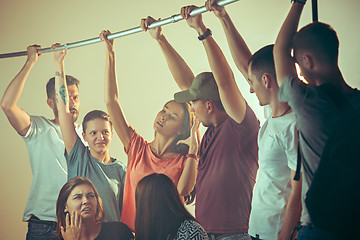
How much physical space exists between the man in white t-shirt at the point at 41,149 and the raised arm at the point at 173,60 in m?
0.72

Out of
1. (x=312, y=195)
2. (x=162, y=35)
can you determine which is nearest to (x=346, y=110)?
(x=312, y=195)

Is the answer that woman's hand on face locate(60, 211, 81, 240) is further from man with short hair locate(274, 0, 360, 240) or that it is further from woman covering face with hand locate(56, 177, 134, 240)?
man with short hair locate(274, 0, 360, 240)

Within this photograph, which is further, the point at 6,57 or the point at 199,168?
the point at 6,57

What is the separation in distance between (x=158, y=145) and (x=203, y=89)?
449mm

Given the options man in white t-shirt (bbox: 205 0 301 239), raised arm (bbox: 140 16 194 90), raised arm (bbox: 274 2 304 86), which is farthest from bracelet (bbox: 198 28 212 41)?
raised arm (bbox: 274 2 304 86)

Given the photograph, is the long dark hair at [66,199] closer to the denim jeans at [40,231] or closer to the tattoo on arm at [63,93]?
the denim jeans at [40,231]

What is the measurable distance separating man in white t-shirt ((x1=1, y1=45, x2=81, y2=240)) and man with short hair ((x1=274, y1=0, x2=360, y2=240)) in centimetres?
164

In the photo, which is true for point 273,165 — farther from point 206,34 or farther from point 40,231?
point 40,231

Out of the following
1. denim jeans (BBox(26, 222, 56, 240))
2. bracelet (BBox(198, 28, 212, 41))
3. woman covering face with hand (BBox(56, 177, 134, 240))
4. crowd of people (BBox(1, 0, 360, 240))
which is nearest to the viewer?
crowd of people (BBox(1, 0, 360, 240))

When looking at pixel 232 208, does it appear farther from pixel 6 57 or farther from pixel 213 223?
pixel 6 57

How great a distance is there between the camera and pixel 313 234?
4.88 feet

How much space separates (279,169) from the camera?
→ 70.4 inches

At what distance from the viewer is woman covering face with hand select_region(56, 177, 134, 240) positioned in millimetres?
2613

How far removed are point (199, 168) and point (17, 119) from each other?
1406 millimetres
